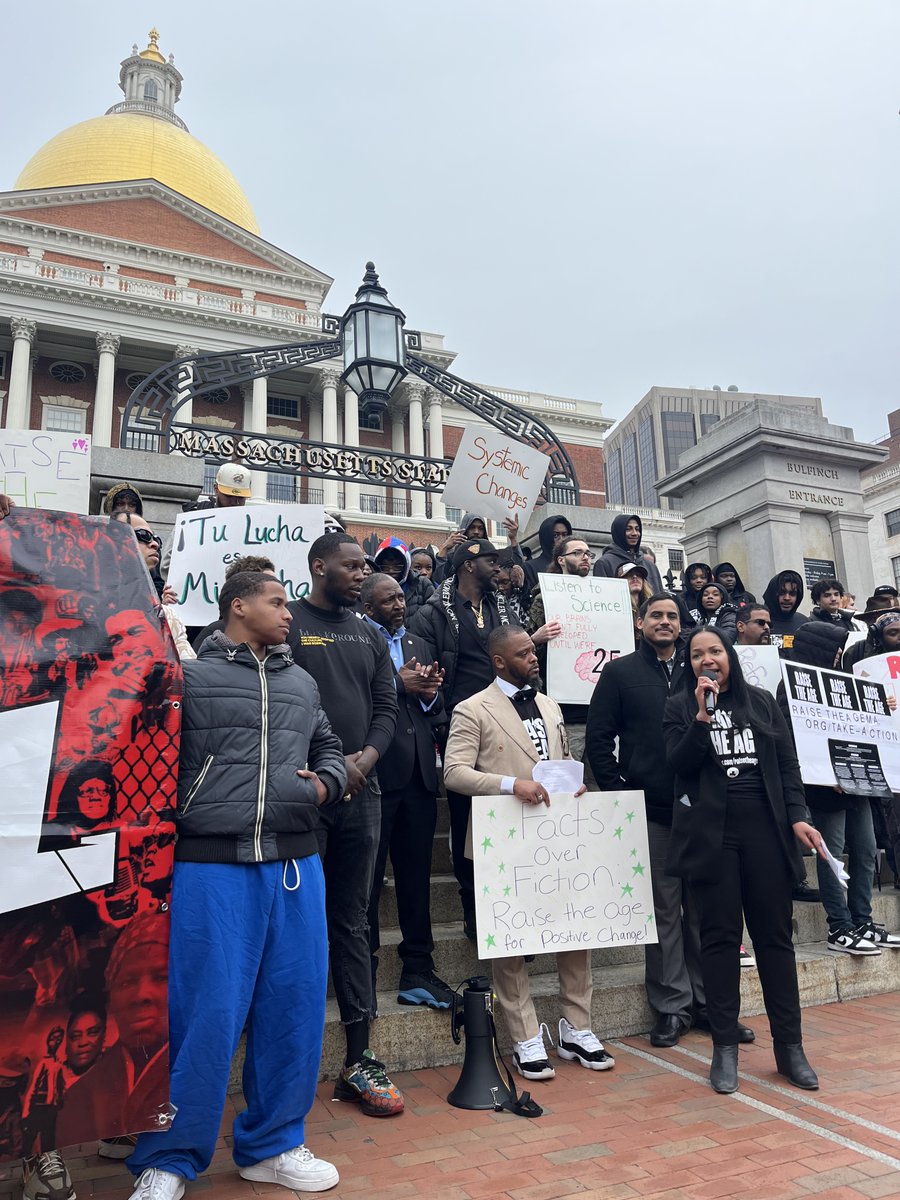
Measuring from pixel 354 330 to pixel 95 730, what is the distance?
6.92 metres

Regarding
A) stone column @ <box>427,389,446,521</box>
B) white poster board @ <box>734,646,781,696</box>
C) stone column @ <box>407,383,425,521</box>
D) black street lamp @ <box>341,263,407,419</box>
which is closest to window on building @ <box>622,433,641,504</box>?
stone column @ <box>427,389,446,521</box>

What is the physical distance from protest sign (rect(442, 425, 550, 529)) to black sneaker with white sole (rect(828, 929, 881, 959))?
4644 millimetres

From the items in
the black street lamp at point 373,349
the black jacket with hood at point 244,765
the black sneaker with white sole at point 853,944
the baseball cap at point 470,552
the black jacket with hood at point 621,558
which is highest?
the black street lamp at point 373,349

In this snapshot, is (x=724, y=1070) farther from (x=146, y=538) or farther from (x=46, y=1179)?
(x=146, y=538)

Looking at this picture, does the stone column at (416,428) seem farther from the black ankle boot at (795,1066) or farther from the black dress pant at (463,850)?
Result: the black ankle boot at (795,1066)

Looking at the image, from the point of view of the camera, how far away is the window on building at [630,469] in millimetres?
107812

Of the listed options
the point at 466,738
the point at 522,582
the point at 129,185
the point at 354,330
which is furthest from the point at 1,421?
the point at 466,738

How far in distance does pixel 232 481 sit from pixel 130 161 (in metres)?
52.5

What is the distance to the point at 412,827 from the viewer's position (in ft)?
14.8

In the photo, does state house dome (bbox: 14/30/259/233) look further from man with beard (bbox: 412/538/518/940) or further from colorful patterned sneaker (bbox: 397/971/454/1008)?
colorful patterned sneaker (bbox: 397/971/454/1008)

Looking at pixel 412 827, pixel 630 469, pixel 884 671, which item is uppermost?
pixel 630 469

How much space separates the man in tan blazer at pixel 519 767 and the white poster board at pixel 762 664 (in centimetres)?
212

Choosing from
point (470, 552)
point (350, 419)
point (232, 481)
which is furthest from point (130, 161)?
point (470, 552)

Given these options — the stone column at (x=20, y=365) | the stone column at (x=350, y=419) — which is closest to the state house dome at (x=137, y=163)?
the stone column at (x=20, y=365)
